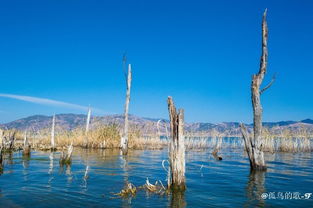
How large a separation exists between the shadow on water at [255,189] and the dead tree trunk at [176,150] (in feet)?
6.77

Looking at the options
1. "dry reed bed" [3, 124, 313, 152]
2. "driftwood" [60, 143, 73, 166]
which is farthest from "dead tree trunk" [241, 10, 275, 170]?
"dry reed bed" [3, 124, 313, 152]

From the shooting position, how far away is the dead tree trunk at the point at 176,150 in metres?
9.18

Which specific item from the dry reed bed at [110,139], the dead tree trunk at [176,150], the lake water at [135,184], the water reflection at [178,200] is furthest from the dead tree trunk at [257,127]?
the dry reed bed at [110,139]

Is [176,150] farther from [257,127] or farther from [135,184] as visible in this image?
[257,127]

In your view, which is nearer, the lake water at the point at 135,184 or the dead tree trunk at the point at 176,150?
the lake water at the point at 135,184

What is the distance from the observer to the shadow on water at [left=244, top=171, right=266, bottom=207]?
27.1 feet

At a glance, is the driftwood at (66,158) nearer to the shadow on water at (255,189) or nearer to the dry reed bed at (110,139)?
the shadow on water at (255,189)

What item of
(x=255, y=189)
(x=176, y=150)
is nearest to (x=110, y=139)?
(x=255, y=189)

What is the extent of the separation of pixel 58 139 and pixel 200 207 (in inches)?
985

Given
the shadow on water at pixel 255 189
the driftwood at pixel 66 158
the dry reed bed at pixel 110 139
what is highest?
the dry reed bed at pixel 110 139

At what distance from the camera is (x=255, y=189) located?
10.3 metres

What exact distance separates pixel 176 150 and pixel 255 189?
330cm

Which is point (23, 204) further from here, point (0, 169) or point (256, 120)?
point (256, 120)

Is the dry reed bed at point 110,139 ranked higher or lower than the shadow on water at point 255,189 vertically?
higher
